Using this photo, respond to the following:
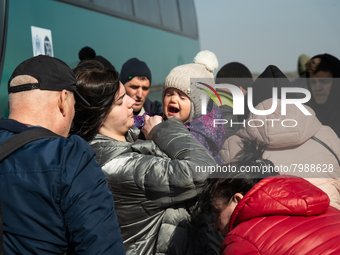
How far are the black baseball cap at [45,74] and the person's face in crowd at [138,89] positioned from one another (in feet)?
8.78

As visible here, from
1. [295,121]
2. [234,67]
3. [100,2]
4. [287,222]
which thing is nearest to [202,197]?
[287,222]

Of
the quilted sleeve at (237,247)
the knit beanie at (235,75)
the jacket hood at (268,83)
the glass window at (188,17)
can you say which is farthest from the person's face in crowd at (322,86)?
the glass window at (188,17)

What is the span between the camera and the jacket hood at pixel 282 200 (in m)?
1.44

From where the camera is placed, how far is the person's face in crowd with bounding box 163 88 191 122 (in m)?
2.67

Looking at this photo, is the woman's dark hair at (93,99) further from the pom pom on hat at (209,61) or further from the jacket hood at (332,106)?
the jacket hood at (332,106)

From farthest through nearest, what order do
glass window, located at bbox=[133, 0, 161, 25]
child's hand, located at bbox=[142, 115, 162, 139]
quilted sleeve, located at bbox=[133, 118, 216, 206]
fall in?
glass window, located at bbox=[133, 0, 161, 25], child's hand, located at bbox=[142, 115, 162, 139], quilted sleeve, located at bbox=[133, 118, 216, 206]

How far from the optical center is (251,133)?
2223 mm

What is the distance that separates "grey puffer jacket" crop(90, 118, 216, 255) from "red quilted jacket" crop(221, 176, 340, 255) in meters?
0.43

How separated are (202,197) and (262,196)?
0.50m

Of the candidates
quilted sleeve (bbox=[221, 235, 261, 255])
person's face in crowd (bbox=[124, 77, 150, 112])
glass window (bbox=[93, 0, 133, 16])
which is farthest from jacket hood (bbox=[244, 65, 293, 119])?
glass window (bbox=[93, 0, 133, 16])

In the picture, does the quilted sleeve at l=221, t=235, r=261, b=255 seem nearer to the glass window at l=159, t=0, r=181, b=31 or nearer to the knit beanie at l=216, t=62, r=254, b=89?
the knit beanie at l=216, t=62, r=254, b=89

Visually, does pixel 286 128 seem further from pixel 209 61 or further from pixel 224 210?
pixel 209 61

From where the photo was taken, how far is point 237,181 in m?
1.76

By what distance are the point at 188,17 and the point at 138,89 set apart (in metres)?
5.54
